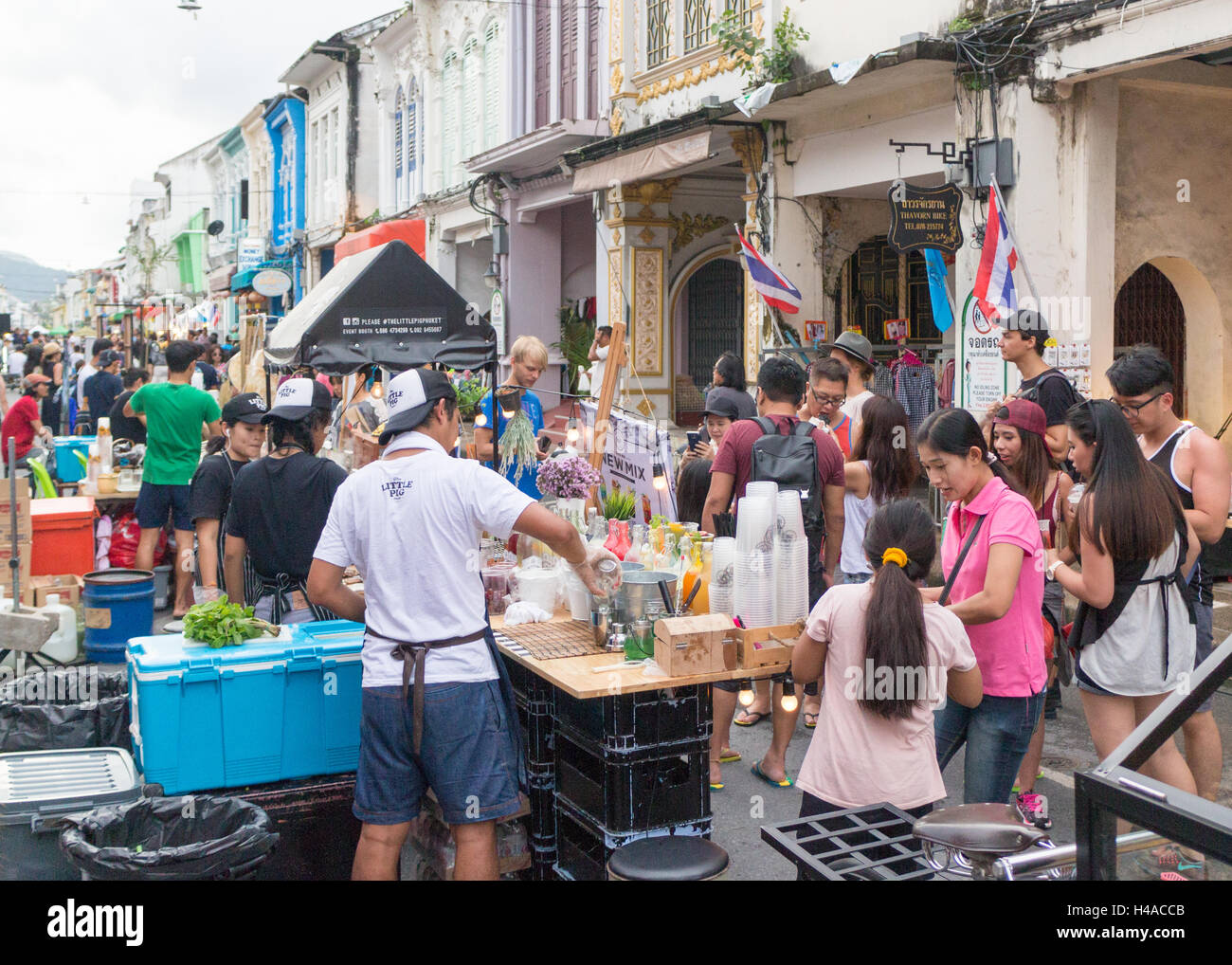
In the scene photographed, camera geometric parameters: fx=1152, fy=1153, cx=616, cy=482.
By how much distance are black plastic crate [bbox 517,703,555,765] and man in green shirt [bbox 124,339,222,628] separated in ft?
17.1

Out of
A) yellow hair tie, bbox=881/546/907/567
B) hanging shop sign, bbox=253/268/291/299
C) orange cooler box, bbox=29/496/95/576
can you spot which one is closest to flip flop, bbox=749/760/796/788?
yellow hair tie, bbox=881/546/907/567

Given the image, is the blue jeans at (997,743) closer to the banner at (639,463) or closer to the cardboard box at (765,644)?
the cardboard box at (765,644)

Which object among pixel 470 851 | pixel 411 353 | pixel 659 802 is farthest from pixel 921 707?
pixel 411 353

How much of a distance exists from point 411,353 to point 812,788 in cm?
477

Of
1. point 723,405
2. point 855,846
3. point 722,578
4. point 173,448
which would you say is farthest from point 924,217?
point 855,846

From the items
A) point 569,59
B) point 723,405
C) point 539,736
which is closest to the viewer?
point 539,736

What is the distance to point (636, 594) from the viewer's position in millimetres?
4500

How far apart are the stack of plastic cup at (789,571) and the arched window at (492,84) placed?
1654cm

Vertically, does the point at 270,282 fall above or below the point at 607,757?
above

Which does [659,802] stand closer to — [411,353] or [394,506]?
[394,506]

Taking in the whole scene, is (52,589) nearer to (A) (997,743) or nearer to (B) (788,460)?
(B) (788,460)

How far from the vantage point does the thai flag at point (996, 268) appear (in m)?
8.95

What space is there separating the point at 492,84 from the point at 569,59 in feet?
10.2

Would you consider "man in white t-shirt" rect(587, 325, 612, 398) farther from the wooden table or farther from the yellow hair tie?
the yellow hair tie
